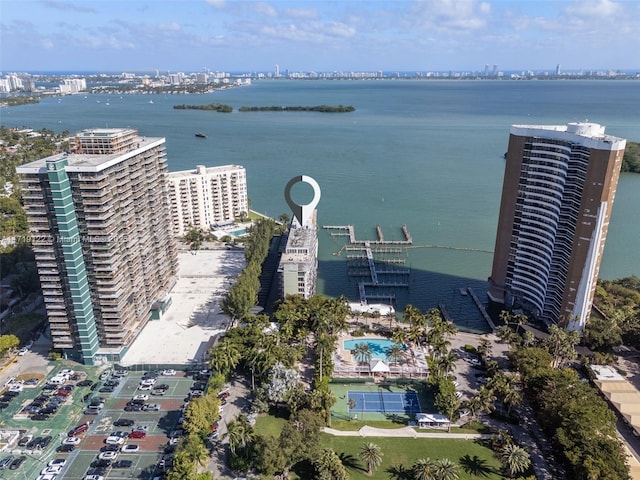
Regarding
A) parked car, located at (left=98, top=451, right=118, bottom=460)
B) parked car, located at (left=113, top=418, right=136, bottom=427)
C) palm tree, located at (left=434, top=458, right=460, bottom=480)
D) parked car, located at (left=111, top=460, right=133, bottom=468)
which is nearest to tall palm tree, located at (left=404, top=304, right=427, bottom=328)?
palm tree, located at (left=434, top=458, right=460, bottom=480)

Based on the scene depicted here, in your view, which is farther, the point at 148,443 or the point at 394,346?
the point at 394,346

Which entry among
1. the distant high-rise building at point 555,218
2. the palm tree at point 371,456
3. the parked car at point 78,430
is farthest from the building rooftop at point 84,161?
the distant high-rise building at point 555,218

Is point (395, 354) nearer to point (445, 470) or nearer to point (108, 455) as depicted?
point (445, 470)

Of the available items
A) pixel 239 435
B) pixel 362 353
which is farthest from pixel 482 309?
pixel 239 435

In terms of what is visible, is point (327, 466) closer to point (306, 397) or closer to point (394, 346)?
point (306, 397)

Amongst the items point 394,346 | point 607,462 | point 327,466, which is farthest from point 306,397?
point 607,462

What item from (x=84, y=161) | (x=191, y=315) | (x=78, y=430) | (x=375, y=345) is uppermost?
(x=84, y=161)

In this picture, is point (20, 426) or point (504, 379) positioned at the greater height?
point (504, 379)
